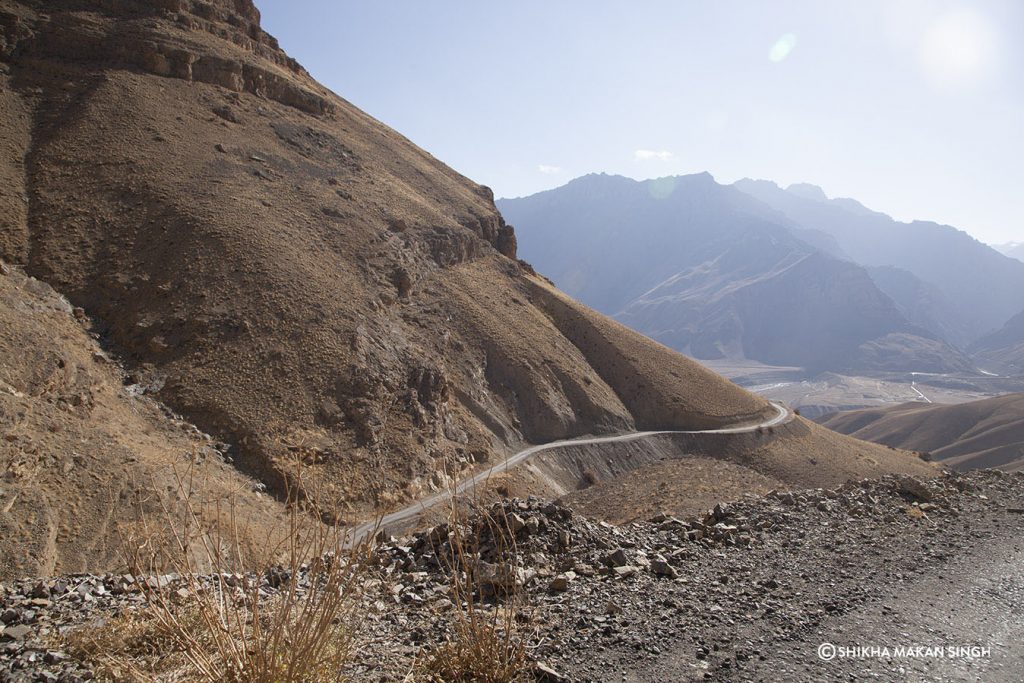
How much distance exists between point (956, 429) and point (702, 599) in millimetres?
101337

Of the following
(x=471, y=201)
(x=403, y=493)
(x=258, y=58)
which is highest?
(x=258, y=58)

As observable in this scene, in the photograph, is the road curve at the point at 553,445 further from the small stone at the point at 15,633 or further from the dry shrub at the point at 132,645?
the dry shrub at the point at 132,645

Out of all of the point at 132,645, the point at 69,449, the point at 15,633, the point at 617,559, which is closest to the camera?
the point at 132,645

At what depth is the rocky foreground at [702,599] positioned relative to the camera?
5.65 metres

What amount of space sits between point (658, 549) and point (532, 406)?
29791 millimetres

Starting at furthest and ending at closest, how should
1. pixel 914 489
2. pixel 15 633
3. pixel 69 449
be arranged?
1. pixel 69 449
2. pixel 914 489
3. pixel 15 633

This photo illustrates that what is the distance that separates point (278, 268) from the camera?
102 ft

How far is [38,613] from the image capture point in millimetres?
6113

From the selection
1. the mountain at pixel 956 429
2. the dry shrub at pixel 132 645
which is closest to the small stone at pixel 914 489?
the dry shrub at pixel 132 645

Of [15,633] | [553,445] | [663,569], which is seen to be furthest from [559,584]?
[553,445]

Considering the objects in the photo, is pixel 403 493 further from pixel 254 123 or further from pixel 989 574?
pixel 254 123

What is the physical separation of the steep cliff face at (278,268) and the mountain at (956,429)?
4333 cm

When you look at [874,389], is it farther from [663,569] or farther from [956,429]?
[663,569]

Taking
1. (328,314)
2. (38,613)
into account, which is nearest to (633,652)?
(38,613)
